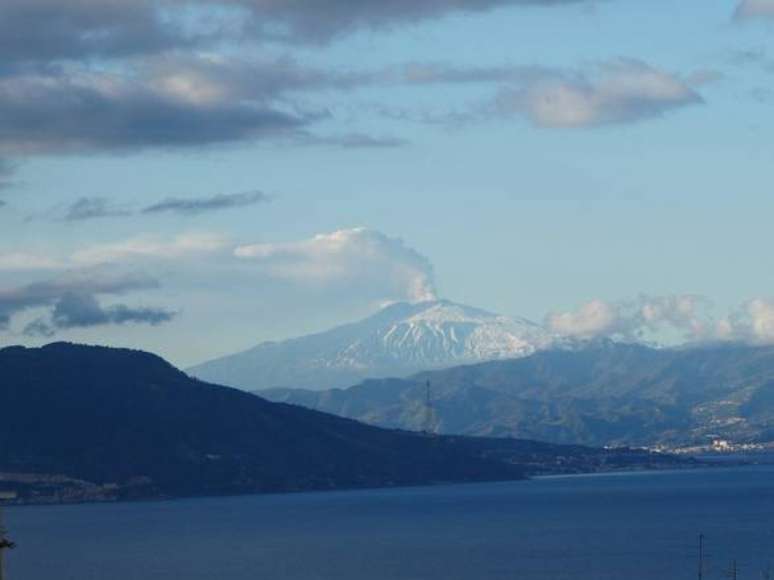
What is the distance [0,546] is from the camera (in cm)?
9238
